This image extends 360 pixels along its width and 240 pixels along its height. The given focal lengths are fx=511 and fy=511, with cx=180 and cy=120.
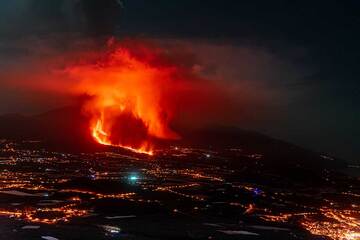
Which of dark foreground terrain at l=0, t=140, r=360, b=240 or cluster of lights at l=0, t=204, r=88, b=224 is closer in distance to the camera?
dark foreground terrain at l=0, t=140, r=360, b=240

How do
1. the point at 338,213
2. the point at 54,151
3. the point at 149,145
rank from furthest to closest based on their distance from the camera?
the point at 149,145, the point at 54,151, the point at 338,213

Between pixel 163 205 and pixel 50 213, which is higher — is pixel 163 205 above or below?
below

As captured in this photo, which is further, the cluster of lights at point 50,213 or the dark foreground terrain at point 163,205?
the cluster of lights at point 50,213

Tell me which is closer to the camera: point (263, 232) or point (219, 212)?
point (263, 232)

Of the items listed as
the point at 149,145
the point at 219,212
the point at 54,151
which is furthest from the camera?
the point at 149,145

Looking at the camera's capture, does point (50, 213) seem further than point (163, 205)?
No

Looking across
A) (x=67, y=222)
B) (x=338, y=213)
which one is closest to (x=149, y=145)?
(x=338, y=213)

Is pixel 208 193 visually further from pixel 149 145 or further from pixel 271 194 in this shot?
pixel 149 145
